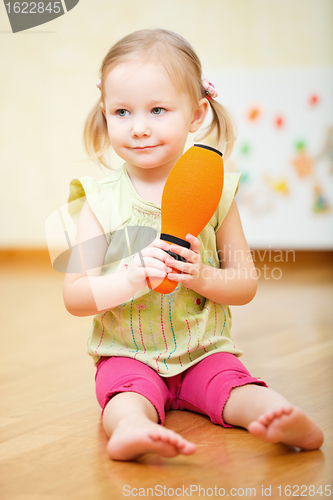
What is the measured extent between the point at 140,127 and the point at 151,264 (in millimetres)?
190

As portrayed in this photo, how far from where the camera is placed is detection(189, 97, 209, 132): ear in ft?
2.59

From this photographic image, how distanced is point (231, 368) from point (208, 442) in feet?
0.40

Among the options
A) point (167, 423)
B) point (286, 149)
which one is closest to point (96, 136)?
point (167, 423)

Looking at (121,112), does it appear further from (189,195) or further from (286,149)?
(286,149)

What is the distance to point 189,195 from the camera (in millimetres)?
646

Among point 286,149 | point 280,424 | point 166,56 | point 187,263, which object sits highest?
point 166,56

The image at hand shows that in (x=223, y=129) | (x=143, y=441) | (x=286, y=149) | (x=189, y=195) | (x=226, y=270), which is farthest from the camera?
(x=286, y=149)

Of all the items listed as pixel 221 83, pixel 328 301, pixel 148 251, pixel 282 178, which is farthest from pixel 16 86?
pixel 148 251

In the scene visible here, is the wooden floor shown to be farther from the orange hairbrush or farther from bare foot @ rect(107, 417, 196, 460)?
the orange hairbrush

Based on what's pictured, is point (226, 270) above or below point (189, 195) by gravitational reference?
below

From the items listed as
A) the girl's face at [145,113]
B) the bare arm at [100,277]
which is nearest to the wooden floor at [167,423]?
the bare arm at [100,277]

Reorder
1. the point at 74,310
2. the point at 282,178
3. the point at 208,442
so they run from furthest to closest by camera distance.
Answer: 1. the point at 282,178
2. the point at 74,310
3. the point at 208,442

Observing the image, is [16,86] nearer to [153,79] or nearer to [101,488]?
[153,79]

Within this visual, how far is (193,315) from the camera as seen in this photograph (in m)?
0.79
